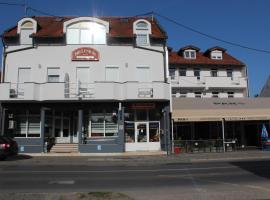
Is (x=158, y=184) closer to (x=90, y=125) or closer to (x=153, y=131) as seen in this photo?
(x=90, y=125)

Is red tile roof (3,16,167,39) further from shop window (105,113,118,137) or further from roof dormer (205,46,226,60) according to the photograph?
roof dormer (205,46,226,60)

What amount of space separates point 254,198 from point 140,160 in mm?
16490

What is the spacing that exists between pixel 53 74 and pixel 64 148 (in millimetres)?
6067

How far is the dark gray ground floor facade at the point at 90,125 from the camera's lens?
107 feet

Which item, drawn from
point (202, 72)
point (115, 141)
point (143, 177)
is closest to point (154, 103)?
point (115, 141)

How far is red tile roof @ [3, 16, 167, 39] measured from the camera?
3484cm

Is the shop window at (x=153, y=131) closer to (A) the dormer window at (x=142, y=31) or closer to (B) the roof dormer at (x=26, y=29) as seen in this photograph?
(A) the dormer window at (x=142, y=31)

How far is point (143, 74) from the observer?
114 ft

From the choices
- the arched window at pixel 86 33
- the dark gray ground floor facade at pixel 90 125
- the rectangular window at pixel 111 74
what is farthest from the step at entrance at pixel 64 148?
the arched window at pixel 86 33

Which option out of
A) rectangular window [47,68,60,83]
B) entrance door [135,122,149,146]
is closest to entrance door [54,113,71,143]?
rectangular window [47,68,60,83]

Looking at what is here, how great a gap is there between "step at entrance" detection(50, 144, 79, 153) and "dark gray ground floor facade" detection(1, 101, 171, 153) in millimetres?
429

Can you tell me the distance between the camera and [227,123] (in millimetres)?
38000

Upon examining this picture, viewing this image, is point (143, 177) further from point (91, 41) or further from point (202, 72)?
point (202, 72)

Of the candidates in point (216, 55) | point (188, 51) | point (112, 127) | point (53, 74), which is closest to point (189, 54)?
point (188, 51)
